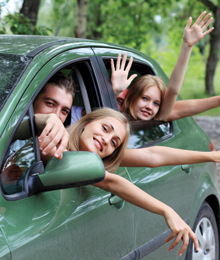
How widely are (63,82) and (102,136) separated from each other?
0.42 meters

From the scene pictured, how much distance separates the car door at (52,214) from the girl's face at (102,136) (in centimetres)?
20

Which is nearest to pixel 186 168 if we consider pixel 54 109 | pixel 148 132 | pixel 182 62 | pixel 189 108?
pixel 148 132

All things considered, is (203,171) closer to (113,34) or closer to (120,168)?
(120,168)

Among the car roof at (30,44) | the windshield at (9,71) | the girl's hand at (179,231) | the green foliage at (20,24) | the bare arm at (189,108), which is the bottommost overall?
the girl's hand at (179,231)

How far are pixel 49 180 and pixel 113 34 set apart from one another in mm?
15329

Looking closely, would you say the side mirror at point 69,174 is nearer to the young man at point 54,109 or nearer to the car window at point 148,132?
the young man at point 54,109

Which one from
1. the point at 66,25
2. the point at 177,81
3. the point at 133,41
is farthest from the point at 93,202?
the point at 66,25

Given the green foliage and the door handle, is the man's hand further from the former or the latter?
the green foliage

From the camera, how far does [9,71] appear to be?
6.24 ft

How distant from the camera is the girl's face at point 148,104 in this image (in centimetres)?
304

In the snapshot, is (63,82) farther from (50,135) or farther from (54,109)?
(50,135)

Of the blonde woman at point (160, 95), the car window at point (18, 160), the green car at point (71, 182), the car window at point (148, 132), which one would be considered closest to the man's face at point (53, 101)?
the green car at point (71, 182)

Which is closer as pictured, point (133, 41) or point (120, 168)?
point (120, 168)

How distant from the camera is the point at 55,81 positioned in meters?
2.29
